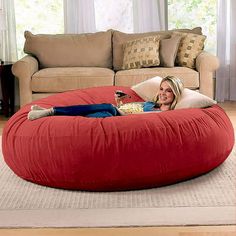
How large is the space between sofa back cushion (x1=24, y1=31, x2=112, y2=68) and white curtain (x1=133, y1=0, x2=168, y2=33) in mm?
657

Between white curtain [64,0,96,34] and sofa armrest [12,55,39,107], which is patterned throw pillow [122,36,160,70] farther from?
sofa armrest [12,55,39,107]

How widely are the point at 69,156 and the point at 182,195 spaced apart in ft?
2.38

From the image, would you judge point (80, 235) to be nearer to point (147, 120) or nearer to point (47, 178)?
point (47, 178)

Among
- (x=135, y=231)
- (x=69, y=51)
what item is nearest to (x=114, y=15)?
(x=69, y=51)

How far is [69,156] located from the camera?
3154 mm

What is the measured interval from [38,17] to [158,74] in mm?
2011

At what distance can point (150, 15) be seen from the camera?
6438 mm

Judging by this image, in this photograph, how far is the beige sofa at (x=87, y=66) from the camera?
5.38 m

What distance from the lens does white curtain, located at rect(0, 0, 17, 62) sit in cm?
638

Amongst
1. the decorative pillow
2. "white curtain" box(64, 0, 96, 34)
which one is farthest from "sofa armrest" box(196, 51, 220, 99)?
"white curtain" box(64, 0, 96, 34)

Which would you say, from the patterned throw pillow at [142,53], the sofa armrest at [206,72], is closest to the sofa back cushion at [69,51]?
the patterned throw pillow at [142,53]

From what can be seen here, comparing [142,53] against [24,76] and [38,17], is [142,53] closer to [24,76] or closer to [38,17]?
[24,76]

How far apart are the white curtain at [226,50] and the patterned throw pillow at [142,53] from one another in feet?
3.31

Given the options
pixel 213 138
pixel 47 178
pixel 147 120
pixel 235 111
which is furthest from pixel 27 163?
pixel 235 111
